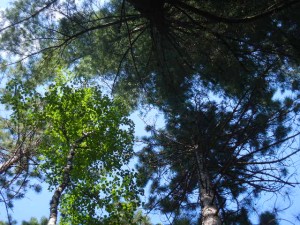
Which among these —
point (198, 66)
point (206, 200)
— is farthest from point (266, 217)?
point (198, 66)

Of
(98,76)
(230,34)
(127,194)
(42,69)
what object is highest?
(98,76)

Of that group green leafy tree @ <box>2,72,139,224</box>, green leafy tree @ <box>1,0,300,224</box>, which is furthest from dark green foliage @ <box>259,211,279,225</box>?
green leafy tree @ <box>2,72,139,224</box>

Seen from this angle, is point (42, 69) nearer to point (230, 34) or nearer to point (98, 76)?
point (98, 76)

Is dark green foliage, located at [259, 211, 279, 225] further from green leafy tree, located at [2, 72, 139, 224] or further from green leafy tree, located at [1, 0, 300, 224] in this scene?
green leafy tree, located at [2, 72, 139, 224]

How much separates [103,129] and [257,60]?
4248mm

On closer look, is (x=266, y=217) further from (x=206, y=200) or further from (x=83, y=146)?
(x=83, y=146)

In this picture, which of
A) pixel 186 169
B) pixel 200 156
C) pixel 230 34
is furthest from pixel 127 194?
pixel 230 34

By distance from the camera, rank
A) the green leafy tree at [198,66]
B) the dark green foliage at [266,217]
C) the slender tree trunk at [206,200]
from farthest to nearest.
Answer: the green leafy tree at [198,66], the dark green foliage at [266,217], the slender tree trunk at [206,200]

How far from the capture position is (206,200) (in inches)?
202

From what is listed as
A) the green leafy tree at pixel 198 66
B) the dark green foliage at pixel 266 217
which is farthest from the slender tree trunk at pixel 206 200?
the dark green foliage at pixel 266 217

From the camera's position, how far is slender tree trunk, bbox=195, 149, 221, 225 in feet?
15.2

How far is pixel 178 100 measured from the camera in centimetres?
705

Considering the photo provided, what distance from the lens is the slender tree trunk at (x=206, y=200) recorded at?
4.62 meters

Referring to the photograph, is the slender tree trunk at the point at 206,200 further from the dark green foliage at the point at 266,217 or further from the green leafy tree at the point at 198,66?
the dark green foliage at the point at 266,217
